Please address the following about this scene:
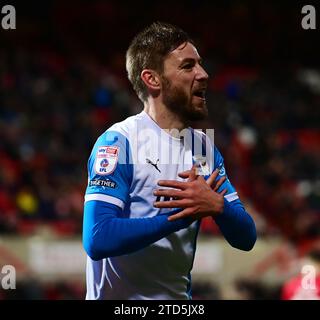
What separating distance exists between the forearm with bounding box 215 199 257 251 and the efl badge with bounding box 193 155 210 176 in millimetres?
196

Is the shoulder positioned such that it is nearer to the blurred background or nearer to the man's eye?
the man's eye

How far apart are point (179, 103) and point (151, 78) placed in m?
0.18

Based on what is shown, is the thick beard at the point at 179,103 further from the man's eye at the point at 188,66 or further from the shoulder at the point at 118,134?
the shoulder at the point at 118,134

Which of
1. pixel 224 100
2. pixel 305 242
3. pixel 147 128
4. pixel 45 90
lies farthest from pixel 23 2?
pixel 147 128

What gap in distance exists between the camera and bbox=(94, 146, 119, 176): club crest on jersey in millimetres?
3309

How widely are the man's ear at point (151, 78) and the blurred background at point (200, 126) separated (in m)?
2.26

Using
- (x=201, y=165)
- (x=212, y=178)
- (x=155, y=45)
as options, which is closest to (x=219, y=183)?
(x=212, y=178)

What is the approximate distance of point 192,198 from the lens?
317 cm

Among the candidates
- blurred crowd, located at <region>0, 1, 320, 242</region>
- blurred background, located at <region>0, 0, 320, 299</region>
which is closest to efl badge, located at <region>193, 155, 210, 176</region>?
blurred background, located at <region>0, 0, 320, 299</region>

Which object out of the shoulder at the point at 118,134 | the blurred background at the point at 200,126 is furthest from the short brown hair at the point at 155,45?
the blurred background at the point at 200,126

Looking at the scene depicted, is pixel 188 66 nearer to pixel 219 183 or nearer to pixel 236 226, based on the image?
pixel 219 183

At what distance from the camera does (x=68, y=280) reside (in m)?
9.53

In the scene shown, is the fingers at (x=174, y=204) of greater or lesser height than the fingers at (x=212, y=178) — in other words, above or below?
below

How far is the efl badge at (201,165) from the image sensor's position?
3568mm
